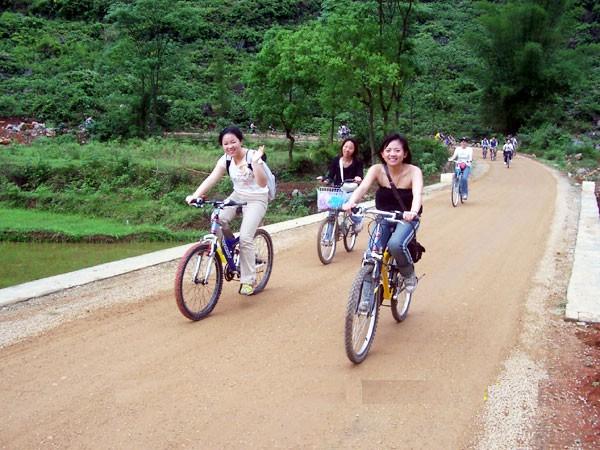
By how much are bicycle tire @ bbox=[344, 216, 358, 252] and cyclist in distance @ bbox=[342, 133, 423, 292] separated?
13.4 feet

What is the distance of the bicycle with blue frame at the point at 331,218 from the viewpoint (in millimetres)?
9055

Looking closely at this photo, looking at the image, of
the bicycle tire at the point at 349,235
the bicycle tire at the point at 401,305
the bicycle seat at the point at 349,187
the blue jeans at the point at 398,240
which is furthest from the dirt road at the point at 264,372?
the bicycle tire at the point at 349,235

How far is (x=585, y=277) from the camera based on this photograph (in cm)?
823

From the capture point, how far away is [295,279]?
828 centimetres

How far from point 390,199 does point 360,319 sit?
1.23 metres

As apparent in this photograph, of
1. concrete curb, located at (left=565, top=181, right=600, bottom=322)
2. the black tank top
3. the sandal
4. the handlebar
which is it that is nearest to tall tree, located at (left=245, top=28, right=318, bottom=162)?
concrete curb, located at (left=565, top=181, right=600, bottom=322)

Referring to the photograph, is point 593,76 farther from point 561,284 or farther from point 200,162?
point 561,284

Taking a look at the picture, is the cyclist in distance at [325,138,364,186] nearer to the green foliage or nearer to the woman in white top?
the woman in white top

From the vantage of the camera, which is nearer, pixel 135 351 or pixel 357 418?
pixel 357 418

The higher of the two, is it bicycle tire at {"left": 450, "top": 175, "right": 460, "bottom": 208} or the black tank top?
the black tank top

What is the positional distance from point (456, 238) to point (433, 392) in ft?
23.7

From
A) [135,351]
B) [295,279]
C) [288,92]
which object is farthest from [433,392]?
[288,92]

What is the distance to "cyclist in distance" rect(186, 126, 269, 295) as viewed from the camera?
657 cm

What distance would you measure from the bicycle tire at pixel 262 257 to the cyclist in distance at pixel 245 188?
482 millimetres
